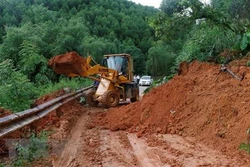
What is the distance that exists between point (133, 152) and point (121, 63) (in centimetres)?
1102

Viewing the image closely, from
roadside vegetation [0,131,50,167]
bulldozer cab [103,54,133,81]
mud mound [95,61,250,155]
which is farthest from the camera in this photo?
bulldozer cab [103,54,133,81]

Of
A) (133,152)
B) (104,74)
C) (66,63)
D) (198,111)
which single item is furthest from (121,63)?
(133,152)

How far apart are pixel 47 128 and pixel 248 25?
30.4 ft

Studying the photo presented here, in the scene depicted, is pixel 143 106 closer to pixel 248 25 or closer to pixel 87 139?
pixel 87 139

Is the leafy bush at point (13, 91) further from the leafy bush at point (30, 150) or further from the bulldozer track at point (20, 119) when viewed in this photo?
the leafy bush at point (30, 150)

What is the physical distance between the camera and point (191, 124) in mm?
9320

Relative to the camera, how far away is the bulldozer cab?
18031mm

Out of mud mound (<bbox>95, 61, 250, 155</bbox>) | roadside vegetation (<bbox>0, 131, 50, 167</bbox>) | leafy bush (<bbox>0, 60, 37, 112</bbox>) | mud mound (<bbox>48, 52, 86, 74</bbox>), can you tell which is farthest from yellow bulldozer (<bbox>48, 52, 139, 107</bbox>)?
roadside vegetation (<bbox>0, 131, 50, 167</bbox>)

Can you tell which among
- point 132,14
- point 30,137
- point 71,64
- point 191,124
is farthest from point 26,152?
point 132,14

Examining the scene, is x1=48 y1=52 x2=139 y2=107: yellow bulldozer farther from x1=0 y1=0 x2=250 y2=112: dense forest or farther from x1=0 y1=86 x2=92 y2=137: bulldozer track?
x1=0 y1=86 x2=92 y2=137: bulldozer track

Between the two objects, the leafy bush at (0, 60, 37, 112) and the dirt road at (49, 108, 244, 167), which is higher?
the leafy bush at (0, 60, 37, 112)

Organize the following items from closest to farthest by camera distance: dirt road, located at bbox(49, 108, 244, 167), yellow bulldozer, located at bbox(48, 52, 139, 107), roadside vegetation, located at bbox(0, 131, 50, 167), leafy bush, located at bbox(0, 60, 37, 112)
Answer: roadside vegetation, located at bbox(0, 131, 50, 167)
dirt road, located at bbox(49, 108, 244, 167)
leafy bush, located at bbox(0, 60, 37, 112)
yellow bulldozer, located at bbox(48, 52, 139, 107)

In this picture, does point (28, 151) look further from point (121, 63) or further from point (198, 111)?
point (121, 63)

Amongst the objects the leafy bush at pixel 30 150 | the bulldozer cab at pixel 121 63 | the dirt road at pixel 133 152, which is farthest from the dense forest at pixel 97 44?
Answer: the leafy bush at pixel 30 150
